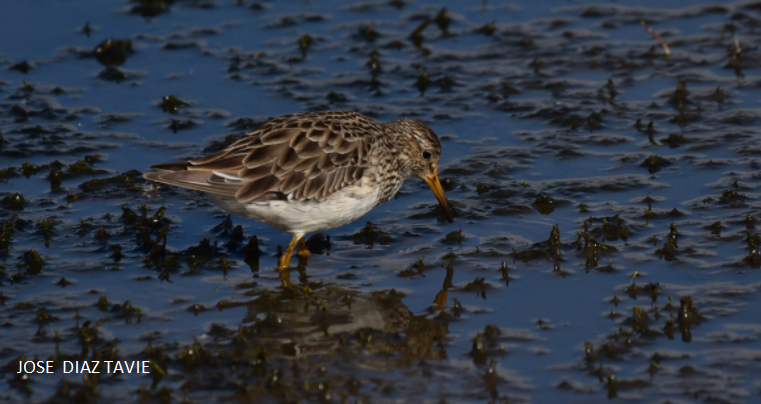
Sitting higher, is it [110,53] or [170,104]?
[110,53]

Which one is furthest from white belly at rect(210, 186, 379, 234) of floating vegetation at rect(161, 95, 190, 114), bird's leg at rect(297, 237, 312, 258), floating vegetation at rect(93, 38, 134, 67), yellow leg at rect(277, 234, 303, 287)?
floating vegetation at rect(93, 38, 134, 67)

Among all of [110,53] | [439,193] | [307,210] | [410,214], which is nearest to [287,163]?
[307,210]

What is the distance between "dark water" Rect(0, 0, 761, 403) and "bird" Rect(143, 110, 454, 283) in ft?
2.08

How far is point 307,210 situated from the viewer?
9867 millimetres

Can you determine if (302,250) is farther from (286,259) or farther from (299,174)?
(299,174)

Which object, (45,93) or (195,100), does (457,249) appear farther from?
(45,93)

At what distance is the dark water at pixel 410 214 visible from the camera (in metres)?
8.37

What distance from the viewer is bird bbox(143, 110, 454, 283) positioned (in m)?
9.71

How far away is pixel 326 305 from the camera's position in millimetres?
9469

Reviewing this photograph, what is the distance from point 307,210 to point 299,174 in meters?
0.34

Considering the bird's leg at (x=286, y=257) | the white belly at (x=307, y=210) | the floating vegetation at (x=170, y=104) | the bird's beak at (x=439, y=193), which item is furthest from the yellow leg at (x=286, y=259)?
the floating vegetation at (x=170, y=104)

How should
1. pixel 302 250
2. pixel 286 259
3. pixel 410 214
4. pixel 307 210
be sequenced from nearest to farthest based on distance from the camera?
pixel 307 210
pixel 286 259
pixel 302 250
pixel 410 214

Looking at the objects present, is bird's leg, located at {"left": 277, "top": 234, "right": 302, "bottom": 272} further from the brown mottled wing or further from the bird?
the brown mottled wing

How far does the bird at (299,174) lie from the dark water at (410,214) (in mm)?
635
